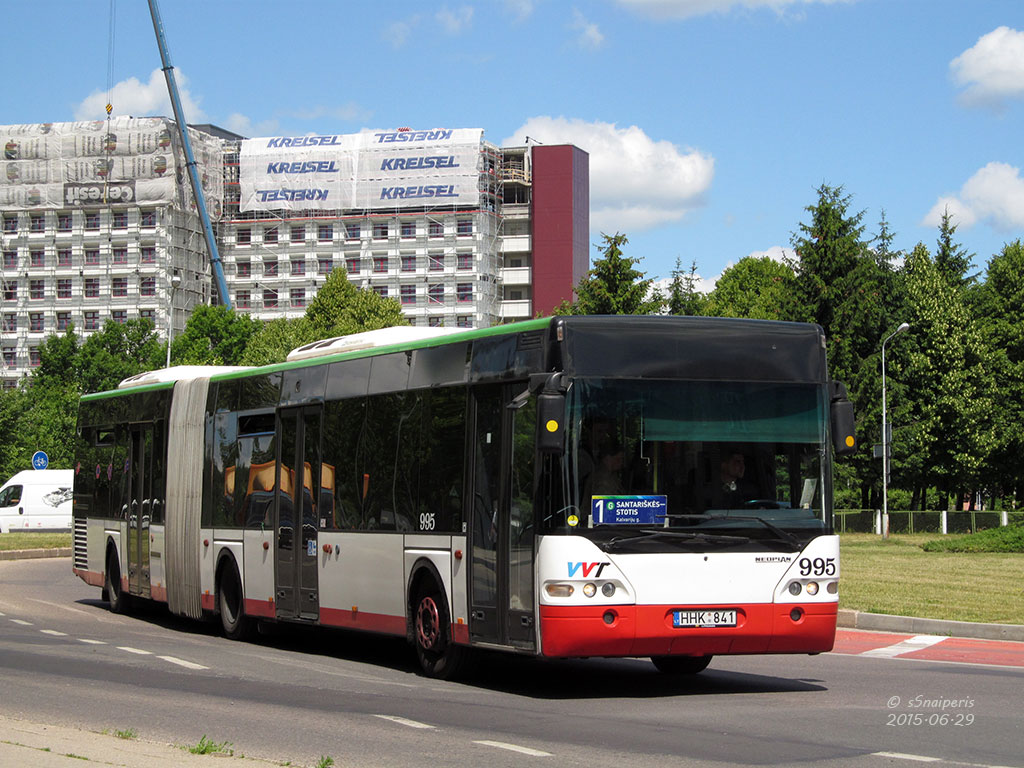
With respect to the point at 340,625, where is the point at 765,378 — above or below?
above

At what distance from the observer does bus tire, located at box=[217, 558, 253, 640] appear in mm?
18766

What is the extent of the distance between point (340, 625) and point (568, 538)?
15.6ft

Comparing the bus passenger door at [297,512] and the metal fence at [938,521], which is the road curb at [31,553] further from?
the metal fence at [938,521]

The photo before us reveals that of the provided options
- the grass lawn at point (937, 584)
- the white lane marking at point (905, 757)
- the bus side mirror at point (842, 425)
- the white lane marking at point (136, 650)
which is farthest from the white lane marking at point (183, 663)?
the grass lawn at point (937, 584)

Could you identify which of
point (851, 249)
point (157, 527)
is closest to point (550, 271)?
point (851, 249)

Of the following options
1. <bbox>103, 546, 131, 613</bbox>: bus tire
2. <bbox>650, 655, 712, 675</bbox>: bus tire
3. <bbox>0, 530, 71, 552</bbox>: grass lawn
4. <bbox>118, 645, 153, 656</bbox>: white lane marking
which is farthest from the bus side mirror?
<bbox>0, 530, 71, 552</bbox>: grass lawn

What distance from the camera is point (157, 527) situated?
21.5 meters

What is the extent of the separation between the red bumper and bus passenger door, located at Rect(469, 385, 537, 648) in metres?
0.37

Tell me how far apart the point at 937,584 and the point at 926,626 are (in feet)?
28.0

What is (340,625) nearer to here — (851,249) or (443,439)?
(443,439)

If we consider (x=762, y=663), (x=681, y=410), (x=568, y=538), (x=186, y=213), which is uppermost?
(x=186, y=213)

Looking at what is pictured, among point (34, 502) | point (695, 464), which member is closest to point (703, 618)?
point (695, 464)

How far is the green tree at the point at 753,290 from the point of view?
246ft

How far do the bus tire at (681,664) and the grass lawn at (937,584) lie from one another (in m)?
6.41
